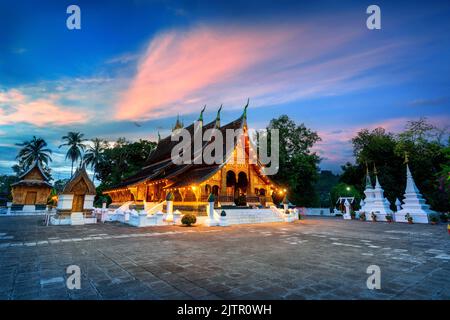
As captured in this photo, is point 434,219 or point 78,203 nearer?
point 78,203

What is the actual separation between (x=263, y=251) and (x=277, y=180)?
2408 centimetres

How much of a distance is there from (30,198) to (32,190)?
119 cm

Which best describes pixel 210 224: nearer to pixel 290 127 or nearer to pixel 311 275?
pixel 311 275

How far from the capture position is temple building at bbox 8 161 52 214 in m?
29.9

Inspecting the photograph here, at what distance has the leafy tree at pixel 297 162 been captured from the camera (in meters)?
28.8

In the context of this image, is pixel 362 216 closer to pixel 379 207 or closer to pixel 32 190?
pixel 379 207

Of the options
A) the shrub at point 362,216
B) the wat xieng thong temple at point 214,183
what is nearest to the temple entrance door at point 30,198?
the wat xieng thong temple at point 214,183

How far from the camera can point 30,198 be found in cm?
3119

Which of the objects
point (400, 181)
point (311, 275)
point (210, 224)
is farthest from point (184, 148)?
point (400, 181)

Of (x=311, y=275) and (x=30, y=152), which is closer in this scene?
(x=311, y=275)

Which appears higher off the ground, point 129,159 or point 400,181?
point 129,159

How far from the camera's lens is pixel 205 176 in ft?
53.7

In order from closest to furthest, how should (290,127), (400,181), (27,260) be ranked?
(27,260), (400,181), (290,127)

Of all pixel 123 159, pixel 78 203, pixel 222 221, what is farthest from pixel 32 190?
pixel 222 221
